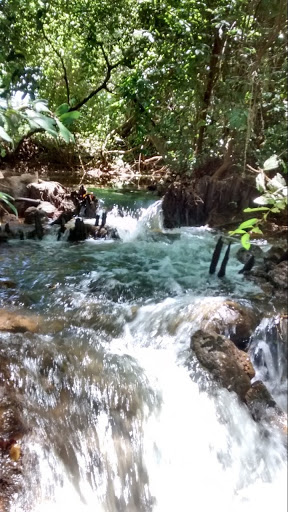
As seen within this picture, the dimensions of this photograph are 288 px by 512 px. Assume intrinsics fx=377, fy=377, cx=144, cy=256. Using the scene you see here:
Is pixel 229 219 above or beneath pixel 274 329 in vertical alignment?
above

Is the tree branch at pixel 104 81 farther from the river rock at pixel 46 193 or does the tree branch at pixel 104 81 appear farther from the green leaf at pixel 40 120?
the green leaf at pixel 40 120

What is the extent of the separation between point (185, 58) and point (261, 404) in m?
3.36

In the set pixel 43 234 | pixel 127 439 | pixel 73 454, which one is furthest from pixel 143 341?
pixel 43 234

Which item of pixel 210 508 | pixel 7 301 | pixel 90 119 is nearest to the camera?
pixel 210 508

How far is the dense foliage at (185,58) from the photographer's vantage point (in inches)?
134

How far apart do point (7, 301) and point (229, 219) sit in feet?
10.2

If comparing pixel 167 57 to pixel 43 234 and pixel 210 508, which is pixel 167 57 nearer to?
pixel 43 234

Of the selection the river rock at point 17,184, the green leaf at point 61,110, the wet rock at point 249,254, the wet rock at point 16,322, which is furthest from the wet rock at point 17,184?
the green leaf at point 61,110

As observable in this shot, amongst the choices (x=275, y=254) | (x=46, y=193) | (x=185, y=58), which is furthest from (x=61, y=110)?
(x=46, y=193)

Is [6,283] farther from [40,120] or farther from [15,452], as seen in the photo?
[40,120]

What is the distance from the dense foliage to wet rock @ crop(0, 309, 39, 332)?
157cm

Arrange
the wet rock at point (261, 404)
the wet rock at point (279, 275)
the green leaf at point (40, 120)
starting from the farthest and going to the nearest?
the wet rock at point (279, 275)
the wet rock at point (261, 404)
the green leaf at point (40, 120)

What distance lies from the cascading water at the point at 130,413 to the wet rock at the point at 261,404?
2.3 inches

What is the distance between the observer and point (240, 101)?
13.5ft
